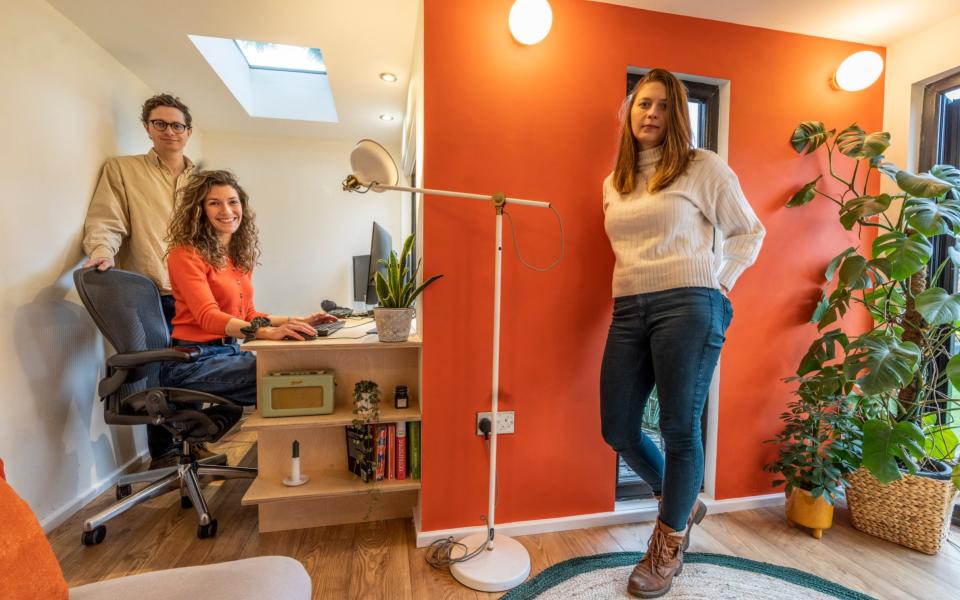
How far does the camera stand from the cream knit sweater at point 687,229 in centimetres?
138

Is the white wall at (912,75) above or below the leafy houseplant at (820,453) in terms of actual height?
above

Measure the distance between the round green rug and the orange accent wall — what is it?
0.89 feet

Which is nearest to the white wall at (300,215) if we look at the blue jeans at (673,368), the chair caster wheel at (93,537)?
the chair caster wheel at (93,537)

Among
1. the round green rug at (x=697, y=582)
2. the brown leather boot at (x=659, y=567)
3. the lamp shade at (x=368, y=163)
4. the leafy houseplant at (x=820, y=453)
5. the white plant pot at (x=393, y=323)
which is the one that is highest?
the lamp shade at (x=368, y=163)

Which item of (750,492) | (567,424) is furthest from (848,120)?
(567,424)

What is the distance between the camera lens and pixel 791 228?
6.32ft

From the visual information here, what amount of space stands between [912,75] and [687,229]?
156 centimetres

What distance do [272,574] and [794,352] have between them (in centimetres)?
219

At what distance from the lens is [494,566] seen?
148cm

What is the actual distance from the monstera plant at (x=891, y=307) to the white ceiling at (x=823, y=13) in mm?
419

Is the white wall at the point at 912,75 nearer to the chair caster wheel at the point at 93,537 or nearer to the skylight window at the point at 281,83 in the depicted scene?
the skylight window at the point at 281,83

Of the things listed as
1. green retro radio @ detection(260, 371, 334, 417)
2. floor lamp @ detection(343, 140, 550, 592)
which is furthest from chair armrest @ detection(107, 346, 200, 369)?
floor lamp @ detection(343, 140, 550, 592)

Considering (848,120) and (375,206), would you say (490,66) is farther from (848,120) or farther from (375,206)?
(375,206)

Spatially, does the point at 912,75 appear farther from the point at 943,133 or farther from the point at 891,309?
the point at 891,309
